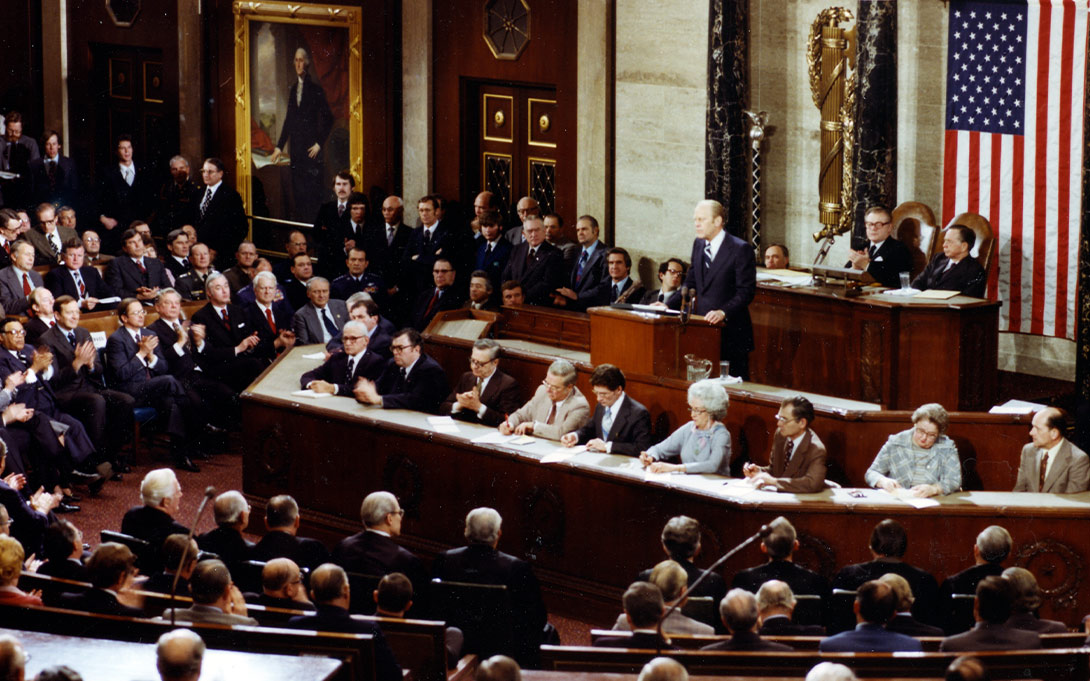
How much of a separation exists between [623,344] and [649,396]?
1.27 feet

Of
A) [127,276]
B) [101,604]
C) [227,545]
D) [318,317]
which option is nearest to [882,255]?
[318,317]

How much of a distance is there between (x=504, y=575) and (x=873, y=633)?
1.64 metres

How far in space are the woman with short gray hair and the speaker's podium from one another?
72cm

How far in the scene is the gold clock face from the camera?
43.4ft

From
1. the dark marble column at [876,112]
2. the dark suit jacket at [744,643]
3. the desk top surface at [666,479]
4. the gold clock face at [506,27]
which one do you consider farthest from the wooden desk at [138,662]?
the gold clock face at [506,27]

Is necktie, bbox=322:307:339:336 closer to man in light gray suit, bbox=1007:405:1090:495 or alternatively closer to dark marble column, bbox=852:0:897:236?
dark marble column, bbox=852:0:897:236

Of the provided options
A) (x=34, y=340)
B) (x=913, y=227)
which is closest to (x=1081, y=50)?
(x=913, y=227)

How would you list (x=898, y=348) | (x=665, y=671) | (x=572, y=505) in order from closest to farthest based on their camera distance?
(x=665, y=671)
(x=572, y=505)
(x=898, y=348)

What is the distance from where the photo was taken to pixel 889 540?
669 centimetres

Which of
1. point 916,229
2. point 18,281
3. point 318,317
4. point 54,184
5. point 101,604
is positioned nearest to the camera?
point 101,604

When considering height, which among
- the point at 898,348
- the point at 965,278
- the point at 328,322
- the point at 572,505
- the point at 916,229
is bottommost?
the point at 572,505

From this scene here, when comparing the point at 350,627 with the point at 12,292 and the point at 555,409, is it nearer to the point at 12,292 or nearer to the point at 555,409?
the point at 555,409

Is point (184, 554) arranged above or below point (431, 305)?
below

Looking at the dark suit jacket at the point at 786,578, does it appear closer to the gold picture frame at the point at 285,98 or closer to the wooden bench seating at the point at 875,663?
the wooden bench seating at the point at 875,663
